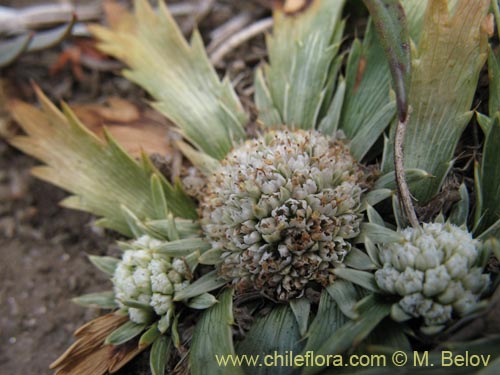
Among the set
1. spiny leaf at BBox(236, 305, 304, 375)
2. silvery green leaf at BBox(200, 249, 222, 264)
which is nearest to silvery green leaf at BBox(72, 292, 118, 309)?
silvery green leaf at BBox(200, 249, 222, 264)

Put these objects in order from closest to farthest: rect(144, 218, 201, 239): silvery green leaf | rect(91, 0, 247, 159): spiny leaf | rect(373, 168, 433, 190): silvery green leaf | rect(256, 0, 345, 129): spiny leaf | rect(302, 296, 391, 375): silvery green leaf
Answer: rect(302, 296, 391, 375): silvery green leaf
rect(373, 168, 433, 190): silvery green leaf
rect(144, 218, 201, 239): silvery green leaf
rect(256, 0, 345, 129): spiny leaf
rect(91, 0, 247, 159): spiny leaf

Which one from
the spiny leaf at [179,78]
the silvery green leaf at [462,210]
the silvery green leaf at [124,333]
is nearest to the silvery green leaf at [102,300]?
the silvery green leaf at [124,333]

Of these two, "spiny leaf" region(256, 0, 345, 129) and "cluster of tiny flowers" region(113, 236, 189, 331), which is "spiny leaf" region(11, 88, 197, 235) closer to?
Result: "cluster of tiny flowers" region(113, 236, 189, 331)

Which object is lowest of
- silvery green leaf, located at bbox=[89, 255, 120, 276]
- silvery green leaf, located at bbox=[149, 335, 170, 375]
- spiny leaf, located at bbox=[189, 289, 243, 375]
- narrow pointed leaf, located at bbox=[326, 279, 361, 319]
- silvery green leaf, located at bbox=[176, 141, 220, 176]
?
silvery green leaf, located at bbox=[149, 335, 170, 375]

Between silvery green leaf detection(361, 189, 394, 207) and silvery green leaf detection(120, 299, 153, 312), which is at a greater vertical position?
silvery green leaf detection(361, 189, 394, 207)

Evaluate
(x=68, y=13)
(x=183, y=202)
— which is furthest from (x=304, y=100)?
(x=68, y=13)

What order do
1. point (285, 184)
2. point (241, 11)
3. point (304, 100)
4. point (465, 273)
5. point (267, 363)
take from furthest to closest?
point (241, 11) < point (304, 100) < point (285, 184) < point (267, 363) < point (465, 273)

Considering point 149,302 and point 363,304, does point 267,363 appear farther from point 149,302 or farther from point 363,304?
point 149,302
